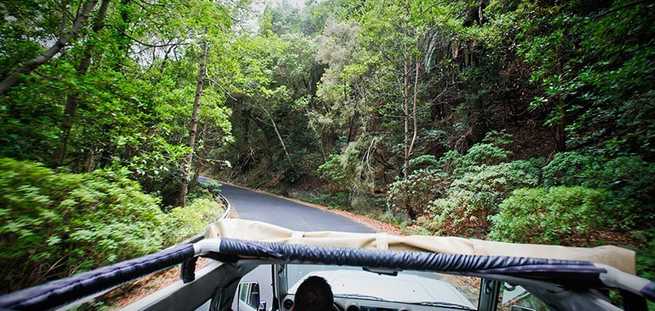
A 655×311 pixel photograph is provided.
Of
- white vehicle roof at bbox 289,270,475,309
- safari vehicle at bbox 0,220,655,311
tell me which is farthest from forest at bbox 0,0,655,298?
white vehicle roof at bbox 289,270,475,309

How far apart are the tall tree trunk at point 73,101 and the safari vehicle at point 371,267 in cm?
531

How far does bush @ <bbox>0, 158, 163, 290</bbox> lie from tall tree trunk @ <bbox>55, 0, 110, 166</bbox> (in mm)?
1478

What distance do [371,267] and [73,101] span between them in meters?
7.13

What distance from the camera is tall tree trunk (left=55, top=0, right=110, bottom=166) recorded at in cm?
562

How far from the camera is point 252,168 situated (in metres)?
32.8

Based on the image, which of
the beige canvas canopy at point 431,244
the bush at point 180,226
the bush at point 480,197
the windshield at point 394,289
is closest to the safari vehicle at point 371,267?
the beige canvas canopy at point 431,244

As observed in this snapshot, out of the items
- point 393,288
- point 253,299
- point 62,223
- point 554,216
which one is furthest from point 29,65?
point 554,216

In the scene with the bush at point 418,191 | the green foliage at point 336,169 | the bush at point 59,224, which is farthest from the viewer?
the green foliage at point 336,169

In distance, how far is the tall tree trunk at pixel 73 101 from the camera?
5.62 metres

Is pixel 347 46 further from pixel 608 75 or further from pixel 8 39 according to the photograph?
pixel 8 39

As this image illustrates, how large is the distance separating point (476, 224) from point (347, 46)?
1325 cm

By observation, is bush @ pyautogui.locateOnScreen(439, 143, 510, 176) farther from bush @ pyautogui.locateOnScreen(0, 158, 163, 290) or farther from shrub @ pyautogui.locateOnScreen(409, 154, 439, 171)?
bush @ pyautogui.locateOnScreen(0, 158, 163, 290)

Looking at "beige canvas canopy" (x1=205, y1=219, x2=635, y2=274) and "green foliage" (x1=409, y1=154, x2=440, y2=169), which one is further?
"green foliage" (x1=409, y1=154, x2=440, y2=169)

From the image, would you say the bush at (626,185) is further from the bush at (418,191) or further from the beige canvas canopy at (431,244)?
the beige canvas canopy at (431,244)
